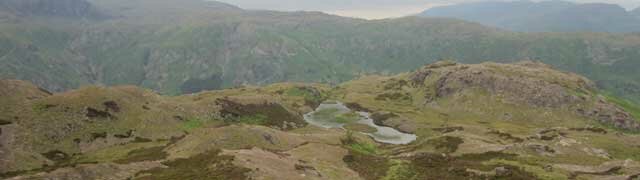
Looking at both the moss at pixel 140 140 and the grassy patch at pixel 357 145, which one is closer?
the grassy patch at pixel 357 145

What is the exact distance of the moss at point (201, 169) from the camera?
216 feet

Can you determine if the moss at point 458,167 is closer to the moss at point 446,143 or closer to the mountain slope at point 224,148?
the mountain slope at point 224,148

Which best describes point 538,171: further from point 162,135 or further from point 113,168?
point 162,135

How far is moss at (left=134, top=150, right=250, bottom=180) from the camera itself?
65938 millimetres

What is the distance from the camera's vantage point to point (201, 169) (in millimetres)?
72125

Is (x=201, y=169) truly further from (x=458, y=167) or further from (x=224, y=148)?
(x=458, y=167)

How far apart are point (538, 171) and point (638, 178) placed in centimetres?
1254

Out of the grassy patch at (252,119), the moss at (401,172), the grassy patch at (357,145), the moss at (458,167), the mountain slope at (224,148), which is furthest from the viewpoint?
the grassy patch at (252,119)

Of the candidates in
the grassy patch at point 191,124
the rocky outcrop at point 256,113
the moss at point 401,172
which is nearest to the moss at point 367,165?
the moss at point 401,172

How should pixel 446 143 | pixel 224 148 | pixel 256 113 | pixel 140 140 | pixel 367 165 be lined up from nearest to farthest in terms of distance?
pixel 367 165 → pixel 224 148 → pixel 446 143 → pixel 140 140 → pixel 256 113

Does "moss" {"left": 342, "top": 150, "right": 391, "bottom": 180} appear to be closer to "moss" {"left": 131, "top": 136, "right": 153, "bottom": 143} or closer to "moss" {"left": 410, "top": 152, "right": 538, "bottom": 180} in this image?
"moss" {"left": 410, "top": 152, "right": 538, "bottom": 180}

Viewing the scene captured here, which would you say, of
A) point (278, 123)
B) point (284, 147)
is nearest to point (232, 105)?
point (278, 123)

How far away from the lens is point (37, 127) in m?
125

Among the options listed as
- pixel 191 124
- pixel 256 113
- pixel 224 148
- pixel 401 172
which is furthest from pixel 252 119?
pixel 401 172
